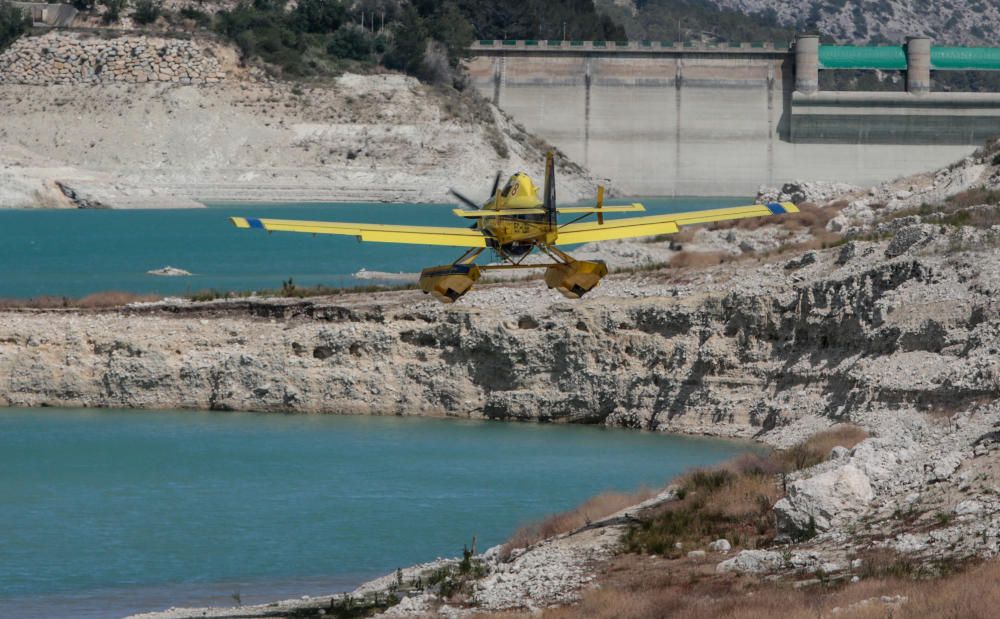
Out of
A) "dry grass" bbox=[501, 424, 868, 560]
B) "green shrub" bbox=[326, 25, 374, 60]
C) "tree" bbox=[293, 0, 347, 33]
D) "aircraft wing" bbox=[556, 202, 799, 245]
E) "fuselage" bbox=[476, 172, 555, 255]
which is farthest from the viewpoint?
"tree" bbox=[293, 0, 347, 33]

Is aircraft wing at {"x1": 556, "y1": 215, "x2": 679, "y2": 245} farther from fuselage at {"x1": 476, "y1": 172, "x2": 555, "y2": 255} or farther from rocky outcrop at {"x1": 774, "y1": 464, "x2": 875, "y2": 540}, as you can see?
rocky outcrop at {"x1": 774, "y1": 464, "x2": 875, "y2": 540}

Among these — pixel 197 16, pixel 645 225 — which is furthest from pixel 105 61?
pixel 645 225

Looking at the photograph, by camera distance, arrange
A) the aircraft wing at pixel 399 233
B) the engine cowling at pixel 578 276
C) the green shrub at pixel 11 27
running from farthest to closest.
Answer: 1. the green shrub at pixel 11 27
2. the engine cowling at pixel 578 276
3. the aircraft wing at pixel 399 233

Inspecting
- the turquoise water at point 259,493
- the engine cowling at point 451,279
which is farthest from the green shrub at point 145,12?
the engine cowling at point 451,279

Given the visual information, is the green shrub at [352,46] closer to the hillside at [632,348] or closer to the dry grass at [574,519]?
the hillside at [632,348]

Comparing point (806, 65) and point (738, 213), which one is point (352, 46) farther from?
point (738, 213)

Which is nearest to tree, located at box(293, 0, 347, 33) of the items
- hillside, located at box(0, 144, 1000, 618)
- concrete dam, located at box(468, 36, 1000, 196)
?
concrete dam, located at box(468, 36, 1000, 196)

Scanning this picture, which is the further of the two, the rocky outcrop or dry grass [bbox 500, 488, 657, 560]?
dry grass [bbox 500, 488, 657, 560]
